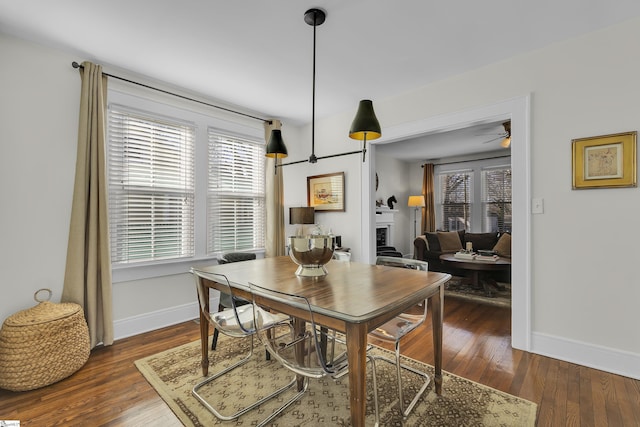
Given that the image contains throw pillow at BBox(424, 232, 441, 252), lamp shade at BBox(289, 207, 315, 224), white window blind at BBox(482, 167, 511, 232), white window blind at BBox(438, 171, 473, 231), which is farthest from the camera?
white window blind at BBox(438, 171, 473, 231)

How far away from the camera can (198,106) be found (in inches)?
133

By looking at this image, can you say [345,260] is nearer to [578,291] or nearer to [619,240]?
[578,291]

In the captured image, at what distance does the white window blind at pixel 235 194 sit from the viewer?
Answer: 3551 mm

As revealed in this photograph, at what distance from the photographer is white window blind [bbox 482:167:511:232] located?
598 cm

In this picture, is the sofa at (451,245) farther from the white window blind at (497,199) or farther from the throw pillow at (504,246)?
the white window blind at (497,199)

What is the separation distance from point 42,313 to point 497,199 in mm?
7008

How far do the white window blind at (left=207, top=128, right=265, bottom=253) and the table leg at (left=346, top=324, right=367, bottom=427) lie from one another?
270 centimetres

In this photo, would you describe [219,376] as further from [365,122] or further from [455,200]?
[455,200]

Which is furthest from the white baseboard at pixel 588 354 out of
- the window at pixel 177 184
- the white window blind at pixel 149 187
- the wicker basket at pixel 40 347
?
the wicker basket at pixel 40 347

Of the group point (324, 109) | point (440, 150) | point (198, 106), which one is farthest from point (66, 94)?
point (440, 150)

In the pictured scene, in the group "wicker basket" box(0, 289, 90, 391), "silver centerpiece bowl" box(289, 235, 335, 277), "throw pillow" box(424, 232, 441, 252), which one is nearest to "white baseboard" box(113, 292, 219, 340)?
"wicker basket" box(0, 289, 90, 391)

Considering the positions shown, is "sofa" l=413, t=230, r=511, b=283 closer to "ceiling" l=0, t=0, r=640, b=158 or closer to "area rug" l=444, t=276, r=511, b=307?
"area rug" l=444, t=276, r=511, b=307

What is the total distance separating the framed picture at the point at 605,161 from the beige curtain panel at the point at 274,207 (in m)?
3.09

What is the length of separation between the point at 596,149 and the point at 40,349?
13.9 ft
